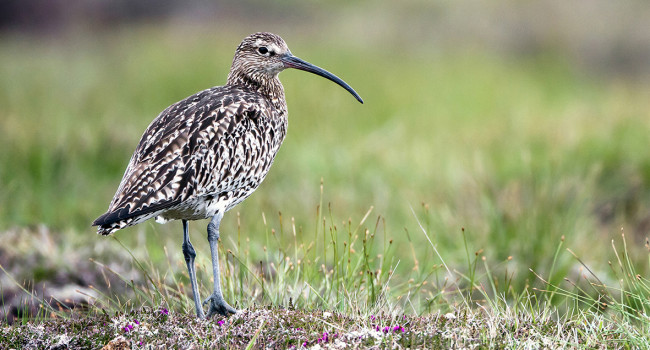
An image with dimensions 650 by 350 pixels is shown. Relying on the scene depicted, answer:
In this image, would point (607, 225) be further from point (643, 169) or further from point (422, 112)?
point (422, 112)

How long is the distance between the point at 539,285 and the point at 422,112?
8038 millimetres

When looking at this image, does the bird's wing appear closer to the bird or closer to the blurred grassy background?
the bird

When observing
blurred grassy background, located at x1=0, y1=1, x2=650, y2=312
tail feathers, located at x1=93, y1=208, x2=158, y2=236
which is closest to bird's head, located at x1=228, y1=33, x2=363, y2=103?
blurred grassy background, located at x1=0, y1=1, x2=650, y2=312

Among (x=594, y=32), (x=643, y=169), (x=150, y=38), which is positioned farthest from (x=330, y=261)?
(x=594, y=32)

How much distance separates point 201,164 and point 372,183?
577 cm

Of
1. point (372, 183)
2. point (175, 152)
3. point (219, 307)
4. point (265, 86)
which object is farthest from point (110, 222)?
point (372, 183)

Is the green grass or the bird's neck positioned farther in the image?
the bird's neck

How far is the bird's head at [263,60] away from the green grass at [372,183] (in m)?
1.21

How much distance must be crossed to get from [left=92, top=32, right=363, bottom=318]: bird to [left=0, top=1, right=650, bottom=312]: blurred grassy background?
1.83ft

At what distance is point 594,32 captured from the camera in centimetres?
2344

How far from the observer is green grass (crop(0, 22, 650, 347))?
6363 mm

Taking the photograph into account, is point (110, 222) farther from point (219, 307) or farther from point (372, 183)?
point (372, 183)

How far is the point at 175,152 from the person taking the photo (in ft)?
19.3

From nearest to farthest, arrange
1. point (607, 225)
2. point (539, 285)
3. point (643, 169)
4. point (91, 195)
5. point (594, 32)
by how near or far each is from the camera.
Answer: point (539, 285) → point (607, 225) → point (643, 169) → point (91, 195) → point (594, 32)
